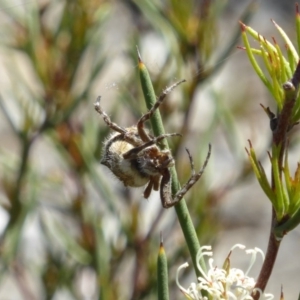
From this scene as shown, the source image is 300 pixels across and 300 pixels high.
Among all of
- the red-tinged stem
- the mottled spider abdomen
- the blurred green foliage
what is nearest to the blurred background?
the blurred green foliage

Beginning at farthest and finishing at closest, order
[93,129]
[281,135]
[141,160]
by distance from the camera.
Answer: [93,129], [141,160], [281,135]

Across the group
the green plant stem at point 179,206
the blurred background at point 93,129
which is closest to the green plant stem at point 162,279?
the green plant stem at point 179,206

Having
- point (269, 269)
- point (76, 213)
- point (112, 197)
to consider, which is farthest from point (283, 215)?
point (76, 213)

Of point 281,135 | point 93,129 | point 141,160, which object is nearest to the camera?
point 281,135

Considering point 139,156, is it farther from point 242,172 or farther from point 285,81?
point 242,172

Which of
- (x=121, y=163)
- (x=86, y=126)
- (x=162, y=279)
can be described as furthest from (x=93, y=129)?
(x=162, y=279)

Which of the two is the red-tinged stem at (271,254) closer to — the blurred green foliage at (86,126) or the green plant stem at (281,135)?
the green plant stem at (281,135)

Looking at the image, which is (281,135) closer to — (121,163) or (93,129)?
(121,163)

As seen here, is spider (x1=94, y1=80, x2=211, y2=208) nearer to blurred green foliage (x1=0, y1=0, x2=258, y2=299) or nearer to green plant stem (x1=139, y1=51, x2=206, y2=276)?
green plant stem (x1=139, y1=51, x2=206, y2=276)
